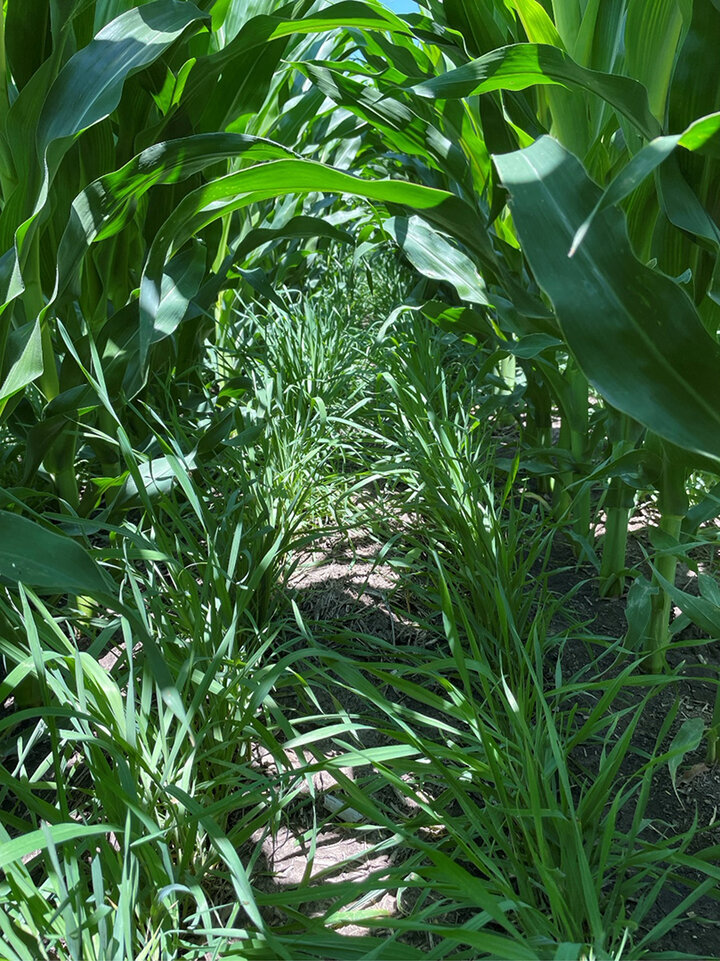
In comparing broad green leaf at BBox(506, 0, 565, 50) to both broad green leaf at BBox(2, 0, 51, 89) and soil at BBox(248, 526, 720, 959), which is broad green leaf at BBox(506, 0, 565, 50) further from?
soil at BBox(248, 526, 720, 959)

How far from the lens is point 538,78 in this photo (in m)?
0.67

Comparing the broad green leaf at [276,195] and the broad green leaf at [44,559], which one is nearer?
the broad green leaf at [44,559]

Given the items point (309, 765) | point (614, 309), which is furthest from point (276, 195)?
point (309, 765)

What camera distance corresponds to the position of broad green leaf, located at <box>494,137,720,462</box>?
1.70ft

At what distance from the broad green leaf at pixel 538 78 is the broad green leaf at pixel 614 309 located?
0.13 meters

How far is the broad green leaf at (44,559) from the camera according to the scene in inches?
22.8

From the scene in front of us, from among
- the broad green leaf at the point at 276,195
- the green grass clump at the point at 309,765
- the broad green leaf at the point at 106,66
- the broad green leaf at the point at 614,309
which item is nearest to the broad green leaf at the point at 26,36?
the broad green leaf at the point at 106,66

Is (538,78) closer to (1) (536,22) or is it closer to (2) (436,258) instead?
(1) (536,22)

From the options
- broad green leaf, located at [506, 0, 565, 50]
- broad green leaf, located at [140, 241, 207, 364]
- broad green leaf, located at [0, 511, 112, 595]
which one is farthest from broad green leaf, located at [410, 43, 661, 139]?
broad green leaf, located at [0, 511, 112, 595]

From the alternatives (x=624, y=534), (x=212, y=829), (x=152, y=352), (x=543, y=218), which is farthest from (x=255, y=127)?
(x=212, y=829)

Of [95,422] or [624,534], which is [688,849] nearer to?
[624,534]

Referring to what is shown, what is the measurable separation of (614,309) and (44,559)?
44cm

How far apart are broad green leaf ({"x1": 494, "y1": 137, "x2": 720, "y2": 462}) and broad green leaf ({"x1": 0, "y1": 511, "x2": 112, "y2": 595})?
1.24 ft

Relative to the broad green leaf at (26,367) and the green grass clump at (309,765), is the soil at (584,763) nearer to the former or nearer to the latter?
the green grass clump at (309,765)
